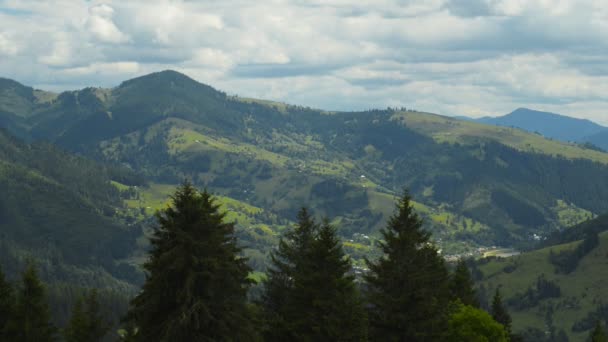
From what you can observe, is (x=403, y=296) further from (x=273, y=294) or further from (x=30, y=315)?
(x=30, y=315)

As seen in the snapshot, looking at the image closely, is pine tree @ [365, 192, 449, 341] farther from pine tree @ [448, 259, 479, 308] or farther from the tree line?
pine tree @ [448, 259, 479, 308]

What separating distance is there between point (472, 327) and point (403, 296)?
18.0m

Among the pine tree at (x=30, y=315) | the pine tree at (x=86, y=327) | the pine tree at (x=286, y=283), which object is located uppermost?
the pine tree at (x=286, y=283)

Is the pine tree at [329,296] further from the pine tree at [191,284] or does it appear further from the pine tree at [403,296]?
the pine tree at [191,284]

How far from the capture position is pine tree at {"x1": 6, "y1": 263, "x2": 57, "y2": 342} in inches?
2228

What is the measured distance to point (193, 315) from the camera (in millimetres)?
37844

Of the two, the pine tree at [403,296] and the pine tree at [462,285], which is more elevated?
the pine tree at [403,296]

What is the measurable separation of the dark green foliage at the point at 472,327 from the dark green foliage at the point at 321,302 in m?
18.6

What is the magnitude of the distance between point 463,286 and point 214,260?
178 ft

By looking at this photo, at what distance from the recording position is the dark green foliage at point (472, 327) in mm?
65500

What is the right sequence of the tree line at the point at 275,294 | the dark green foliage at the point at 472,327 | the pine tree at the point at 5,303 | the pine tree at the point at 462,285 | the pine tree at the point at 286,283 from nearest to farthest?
the tree line at the point at 275,294, the pine tree at the point at 286,283, the pine tree at the point at 5,303, the dark green foliage at the point at 472,327, the pine tree at the point at 462,285

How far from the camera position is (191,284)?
38.0 m

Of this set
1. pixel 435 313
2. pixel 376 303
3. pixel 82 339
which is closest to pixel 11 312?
pixel 82 339

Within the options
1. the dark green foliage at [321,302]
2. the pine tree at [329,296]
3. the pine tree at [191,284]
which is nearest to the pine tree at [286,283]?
the dark green foliage at [321,302]
